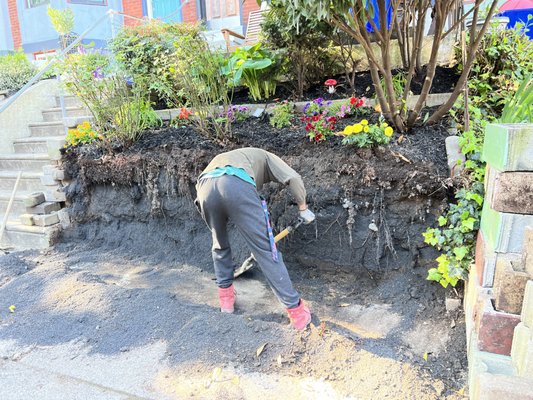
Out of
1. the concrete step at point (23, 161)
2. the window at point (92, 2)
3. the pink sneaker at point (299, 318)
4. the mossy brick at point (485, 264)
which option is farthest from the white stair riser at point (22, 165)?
the window at point (92, 2)

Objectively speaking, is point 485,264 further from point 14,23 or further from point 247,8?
point 14,23

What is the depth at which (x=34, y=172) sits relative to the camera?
5.59 meters

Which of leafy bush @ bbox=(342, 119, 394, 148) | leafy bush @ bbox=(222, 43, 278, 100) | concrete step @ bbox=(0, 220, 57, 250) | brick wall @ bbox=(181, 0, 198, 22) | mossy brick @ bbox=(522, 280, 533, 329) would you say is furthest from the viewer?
brick wall @ bbox=(181, 0, 198, 22)

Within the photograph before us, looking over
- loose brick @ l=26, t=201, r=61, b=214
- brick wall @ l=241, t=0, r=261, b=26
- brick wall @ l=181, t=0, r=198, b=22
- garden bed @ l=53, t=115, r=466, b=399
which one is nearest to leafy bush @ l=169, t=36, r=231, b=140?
garden bed @ l=53, t=115, r=466, b=399

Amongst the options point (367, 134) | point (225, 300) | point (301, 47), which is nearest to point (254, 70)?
point (301, 47)

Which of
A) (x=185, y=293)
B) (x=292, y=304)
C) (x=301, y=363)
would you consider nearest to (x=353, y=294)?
(x=292, y=304)

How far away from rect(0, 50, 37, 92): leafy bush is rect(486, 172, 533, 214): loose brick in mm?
8404

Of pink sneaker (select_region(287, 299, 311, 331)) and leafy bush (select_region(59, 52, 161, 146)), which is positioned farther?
leafy bush (select_region(59, 52, 161, 146))

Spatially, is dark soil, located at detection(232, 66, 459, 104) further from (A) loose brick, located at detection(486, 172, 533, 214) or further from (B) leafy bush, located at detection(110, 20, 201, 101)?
(A) loose brick, located at detection(486, 172, 533, 214)

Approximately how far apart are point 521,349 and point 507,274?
1.14 feet

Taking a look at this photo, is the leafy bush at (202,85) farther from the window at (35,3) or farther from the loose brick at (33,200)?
the window at (35,3)

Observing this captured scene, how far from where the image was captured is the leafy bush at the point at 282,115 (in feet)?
14.6

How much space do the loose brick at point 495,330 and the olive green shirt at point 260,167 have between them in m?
1.47

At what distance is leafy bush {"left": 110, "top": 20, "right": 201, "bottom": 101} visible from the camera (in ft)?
17.9
